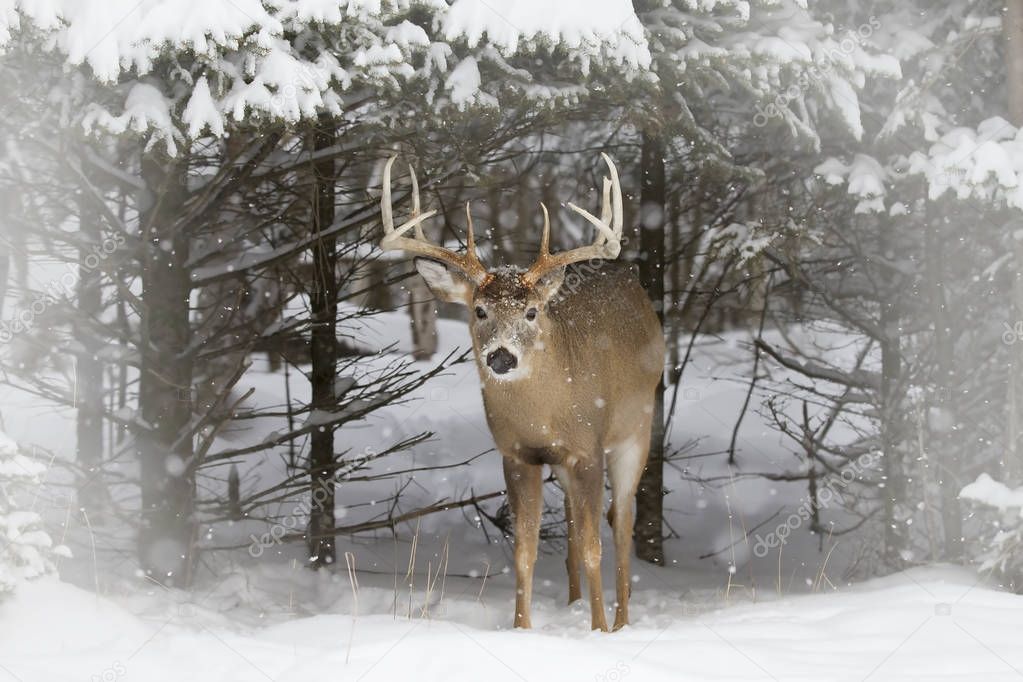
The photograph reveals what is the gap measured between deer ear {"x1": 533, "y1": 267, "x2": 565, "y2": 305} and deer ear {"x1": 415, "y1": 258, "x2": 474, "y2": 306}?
43 cm

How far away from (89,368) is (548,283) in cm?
590

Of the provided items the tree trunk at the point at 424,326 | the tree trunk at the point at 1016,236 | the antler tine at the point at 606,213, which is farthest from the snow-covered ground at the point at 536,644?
the tree trunk at the point at 424,326

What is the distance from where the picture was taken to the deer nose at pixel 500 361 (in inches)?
234

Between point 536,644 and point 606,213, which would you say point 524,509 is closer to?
point 536,644

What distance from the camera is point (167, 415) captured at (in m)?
7.56

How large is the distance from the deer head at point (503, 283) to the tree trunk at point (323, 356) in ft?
5.79

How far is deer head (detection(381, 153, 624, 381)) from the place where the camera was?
6.16m

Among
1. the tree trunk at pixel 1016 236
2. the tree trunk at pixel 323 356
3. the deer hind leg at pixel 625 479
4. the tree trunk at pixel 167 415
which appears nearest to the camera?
the tree trunk at pixel 1016 236

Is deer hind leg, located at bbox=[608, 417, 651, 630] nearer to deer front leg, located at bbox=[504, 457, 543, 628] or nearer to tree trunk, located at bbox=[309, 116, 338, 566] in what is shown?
deer front leg, located at bbox=[504, 457, 543, 628]

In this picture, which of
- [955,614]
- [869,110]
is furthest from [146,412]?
[869,110]

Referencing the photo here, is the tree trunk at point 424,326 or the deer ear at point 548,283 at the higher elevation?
the deer ear at point 548,283

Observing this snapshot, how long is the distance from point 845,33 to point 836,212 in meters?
2.61

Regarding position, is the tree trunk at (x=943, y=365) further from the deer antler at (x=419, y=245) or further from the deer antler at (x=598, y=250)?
the deer antler at (x=419, y=245)

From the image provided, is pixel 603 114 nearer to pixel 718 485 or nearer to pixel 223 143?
pixel 223 143
